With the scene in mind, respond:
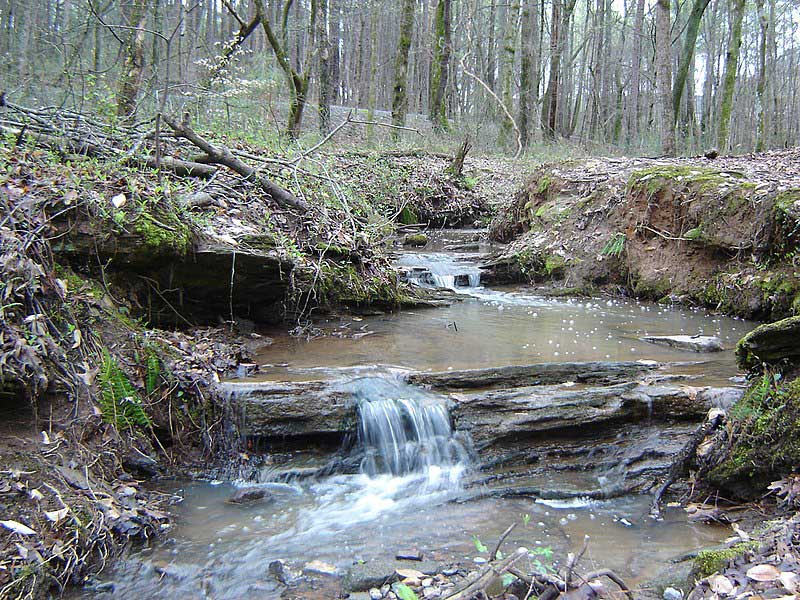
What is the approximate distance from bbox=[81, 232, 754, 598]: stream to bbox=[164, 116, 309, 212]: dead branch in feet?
6.27

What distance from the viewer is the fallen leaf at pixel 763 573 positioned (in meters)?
2.60

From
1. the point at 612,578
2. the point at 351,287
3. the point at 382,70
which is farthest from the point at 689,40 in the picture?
the point at 382,70

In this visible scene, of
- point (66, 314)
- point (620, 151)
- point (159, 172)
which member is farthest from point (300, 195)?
point (620, 151)

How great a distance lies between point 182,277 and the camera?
6.83 metres

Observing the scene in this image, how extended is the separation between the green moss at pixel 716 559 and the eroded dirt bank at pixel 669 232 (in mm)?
6262

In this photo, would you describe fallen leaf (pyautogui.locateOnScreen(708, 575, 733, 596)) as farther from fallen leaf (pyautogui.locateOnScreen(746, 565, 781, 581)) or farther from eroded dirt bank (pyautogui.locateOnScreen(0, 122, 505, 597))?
eroded dirt bank (pyautogui.locateOnScreen(0, 122, 505, 597))

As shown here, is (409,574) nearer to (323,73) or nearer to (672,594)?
(672,594)

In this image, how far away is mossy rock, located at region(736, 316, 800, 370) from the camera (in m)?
4.15

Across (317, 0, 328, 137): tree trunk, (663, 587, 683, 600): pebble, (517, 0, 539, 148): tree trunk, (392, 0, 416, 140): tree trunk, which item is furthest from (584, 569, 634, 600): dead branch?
(517, 0, 539, 148): tree trunk

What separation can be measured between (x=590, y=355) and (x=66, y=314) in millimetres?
5210

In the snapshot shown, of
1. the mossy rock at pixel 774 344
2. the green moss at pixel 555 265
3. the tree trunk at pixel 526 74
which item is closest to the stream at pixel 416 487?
the mossy rock at pixel 774 344

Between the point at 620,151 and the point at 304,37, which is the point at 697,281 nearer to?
the point at 620,151

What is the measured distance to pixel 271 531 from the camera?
4188 mm

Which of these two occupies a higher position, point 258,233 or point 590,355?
point 258,233
